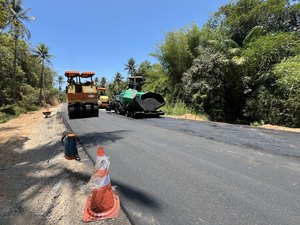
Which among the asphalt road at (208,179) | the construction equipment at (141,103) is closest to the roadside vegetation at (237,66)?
the construction equipment at (141,103)

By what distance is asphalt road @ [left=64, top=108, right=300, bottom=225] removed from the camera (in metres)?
3.66

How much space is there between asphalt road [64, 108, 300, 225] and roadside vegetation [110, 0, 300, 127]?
17.2 feet

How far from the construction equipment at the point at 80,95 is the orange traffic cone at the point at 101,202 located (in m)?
13.4

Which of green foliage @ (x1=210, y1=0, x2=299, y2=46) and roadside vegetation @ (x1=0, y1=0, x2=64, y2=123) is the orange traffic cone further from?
green foliage @ (x1=210, y1=0, x2=299, y2=46)

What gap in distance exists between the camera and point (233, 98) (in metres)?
17.3

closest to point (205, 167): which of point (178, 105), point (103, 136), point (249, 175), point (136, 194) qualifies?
point (249, 175)

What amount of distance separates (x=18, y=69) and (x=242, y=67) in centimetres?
3260

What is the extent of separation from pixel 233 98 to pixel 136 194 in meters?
14.2

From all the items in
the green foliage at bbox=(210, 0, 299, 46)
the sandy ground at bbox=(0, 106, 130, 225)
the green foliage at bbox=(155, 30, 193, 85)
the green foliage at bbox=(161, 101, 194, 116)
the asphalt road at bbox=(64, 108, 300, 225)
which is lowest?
the sandy ground at bbox=(0, 106, 130, 225)

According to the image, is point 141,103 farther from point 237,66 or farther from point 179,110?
point 237,66

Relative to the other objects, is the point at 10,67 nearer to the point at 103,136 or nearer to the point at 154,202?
the point at 103,136

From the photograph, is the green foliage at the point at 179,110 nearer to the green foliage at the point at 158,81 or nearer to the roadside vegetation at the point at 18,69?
the green foliage at the point at 158,81

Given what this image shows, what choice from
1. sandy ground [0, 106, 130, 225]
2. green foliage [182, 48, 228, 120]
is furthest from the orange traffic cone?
green foliage [182, 48, 228, 120]

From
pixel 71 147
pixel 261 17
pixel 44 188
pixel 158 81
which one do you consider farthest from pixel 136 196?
pixel 158 81
